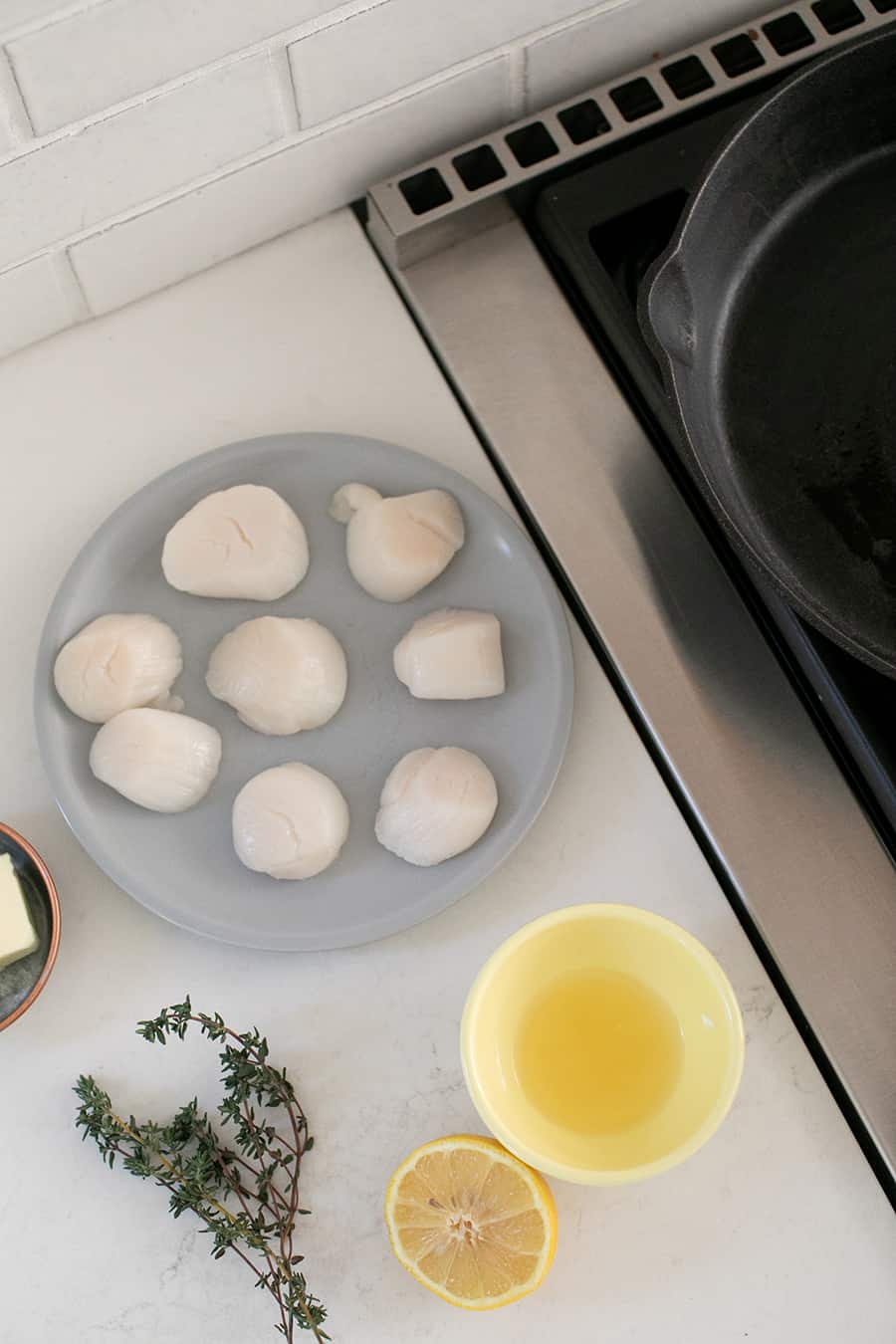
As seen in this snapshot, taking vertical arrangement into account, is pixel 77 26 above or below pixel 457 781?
above

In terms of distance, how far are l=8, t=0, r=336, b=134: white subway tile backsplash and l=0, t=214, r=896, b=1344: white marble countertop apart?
24 centimetres

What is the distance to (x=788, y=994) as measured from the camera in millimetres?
823

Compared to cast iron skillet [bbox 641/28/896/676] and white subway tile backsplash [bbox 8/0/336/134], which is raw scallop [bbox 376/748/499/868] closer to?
cast iron skillet [bbox 641/28/896/676]

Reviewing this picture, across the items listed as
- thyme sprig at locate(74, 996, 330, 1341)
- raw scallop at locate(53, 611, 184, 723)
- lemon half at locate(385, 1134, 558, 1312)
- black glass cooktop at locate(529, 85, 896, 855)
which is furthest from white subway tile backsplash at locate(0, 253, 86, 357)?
lemon half at locate(385, 1134, 558, 1312)

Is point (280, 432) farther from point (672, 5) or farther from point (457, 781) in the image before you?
point (672, 5)

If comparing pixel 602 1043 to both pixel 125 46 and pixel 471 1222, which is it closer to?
pixel 471 1222

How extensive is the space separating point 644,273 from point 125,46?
1.23 feet

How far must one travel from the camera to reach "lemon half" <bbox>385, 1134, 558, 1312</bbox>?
2.41ft

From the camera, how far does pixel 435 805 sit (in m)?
0.79

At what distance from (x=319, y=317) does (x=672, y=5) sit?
0.34 metres

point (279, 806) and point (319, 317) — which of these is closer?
point (279, 806)

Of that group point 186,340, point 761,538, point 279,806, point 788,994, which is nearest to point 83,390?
point 186,340

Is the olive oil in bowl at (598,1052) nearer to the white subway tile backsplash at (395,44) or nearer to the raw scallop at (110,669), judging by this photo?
the raw scallop at (110,669)

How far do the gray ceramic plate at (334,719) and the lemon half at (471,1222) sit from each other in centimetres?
14
